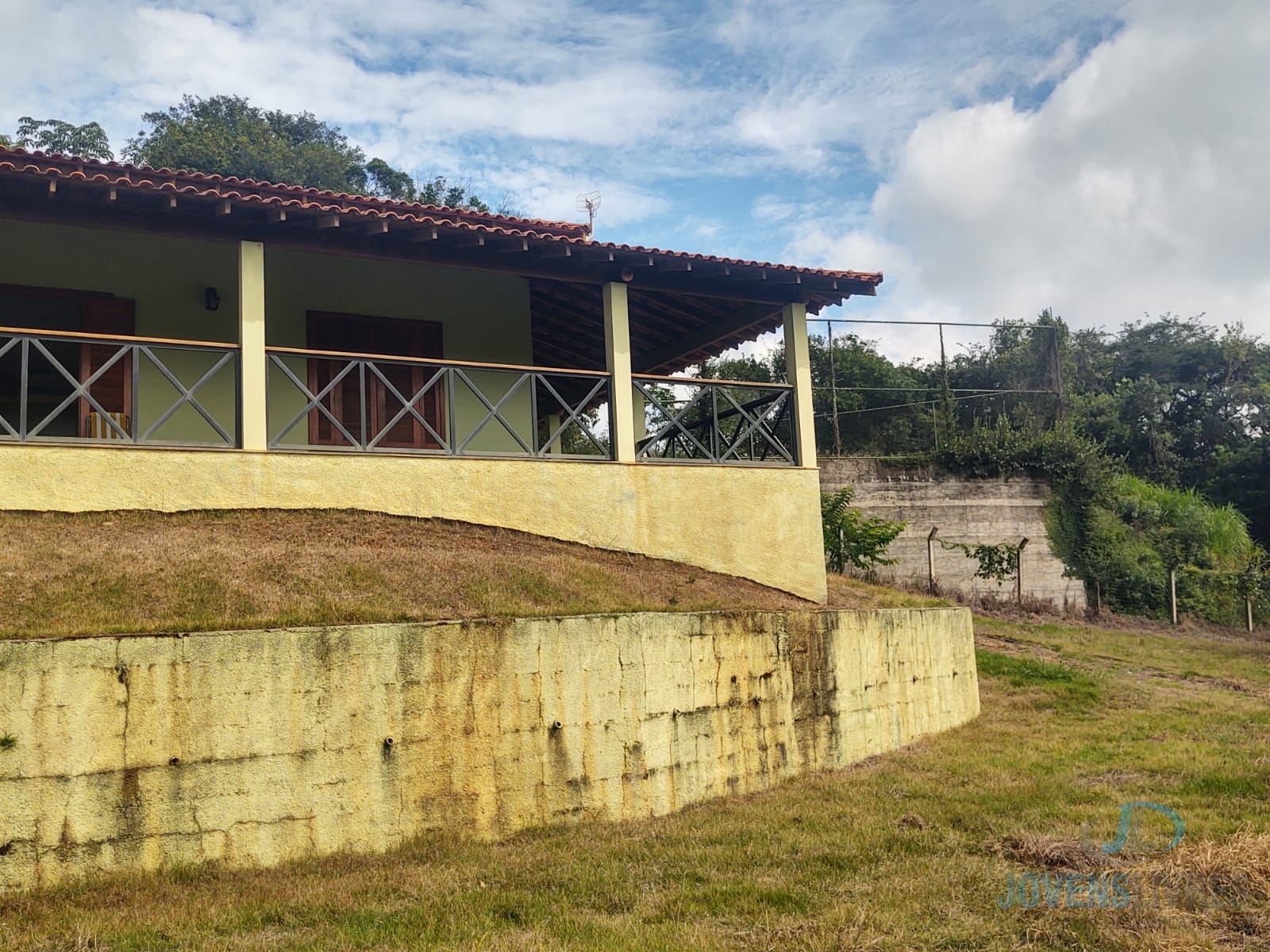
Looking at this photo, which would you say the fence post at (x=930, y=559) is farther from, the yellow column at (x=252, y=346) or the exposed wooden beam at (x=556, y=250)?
the yellow column at (x=252, y=346)

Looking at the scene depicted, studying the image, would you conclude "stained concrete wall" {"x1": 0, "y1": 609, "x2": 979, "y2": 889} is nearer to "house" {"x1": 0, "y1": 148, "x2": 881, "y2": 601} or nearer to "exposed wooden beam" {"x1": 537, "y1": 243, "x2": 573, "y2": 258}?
"house" {"x1": 0, "y1": 148, "x2": 881, "y2": 601}

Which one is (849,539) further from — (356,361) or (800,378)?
(356,361)

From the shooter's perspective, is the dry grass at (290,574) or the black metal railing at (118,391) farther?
the black metal railing at (118,391)

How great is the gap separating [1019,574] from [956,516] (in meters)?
1.79

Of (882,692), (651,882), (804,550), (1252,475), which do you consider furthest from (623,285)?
(1252,475)

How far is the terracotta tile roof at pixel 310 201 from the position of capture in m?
8.67

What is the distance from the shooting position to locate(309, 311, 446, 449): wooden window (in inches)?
476

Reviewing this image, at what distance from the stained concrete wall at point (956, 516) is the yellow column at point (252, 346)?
43.0 ft

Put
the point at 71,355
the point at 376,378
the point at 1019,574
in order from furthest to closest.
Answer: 1. the point at 1019,574
2. the point at 376,378
3. the point at 71,355

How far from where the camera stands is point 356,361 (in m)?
9.96

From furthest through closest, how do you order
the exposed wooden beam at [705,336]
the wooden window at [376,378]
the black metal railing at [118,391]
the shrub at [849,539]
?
the shrub at [849,539] < the exposed wooden beam at [705,336] < the wooden window at [376,378] < the black metal railing at [118,391]

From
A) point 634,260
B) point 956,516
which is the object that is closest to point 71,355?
point 634,260

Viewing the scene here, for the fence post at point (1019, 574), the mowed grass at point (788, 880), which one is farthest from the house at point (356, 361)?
the fence post at point (1019, 574)

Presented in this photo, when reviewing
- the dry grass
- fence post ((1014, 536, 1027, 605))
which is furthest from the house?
fence post ((1014, 536, 1027, 605))
